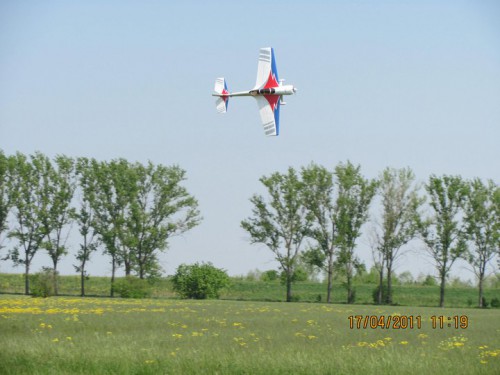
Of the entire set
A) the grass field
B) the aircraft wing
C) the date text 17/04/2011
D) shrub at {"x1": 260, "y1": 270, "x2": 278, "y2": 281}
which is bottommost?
shrub at {"x1": 260, "y1": 270, "x2": 278, "y2": 281}

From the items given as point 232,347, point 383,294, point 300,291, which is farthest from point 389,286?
point 232,347

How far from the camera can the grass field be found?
18281mm

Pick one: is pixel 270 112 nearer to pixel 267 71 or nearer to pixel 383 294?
pixel 267 71

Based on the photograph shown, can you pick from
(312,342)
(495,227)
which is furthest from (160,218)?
(312,342)

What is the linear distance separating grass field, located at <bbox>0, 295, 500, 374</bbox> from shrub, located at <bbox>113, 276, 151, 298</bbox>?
1454 inches

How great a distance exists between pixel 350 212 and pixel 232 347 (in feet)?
199

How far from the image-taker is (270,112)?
28.5 metres

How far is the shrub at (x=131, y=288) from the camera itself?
6981cm

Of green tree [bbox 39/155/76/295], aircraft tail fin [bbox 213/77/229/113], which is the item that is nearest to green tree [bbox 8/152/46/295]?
green tree [bbox 39/155/76/295]

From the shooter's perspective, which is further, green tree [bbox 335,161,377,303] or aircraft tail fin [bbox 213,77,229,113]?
green tree [bbox 335,161,377,303]

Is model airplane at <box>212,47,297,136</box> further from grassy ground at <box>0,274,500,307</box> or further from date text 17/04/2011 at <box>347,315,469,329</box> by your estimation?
grassy ground at <box>0,274,500,307</box>

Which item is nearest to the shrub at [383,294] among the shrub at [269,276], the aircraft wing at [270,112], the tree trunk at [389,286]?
the tree trunk at [389,286]

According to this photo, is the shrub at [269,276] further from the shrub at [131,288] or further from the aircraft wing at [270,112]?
the aircraft wing at [270,112]

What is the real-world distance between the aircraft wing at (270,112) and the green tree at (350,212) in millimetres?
52642
